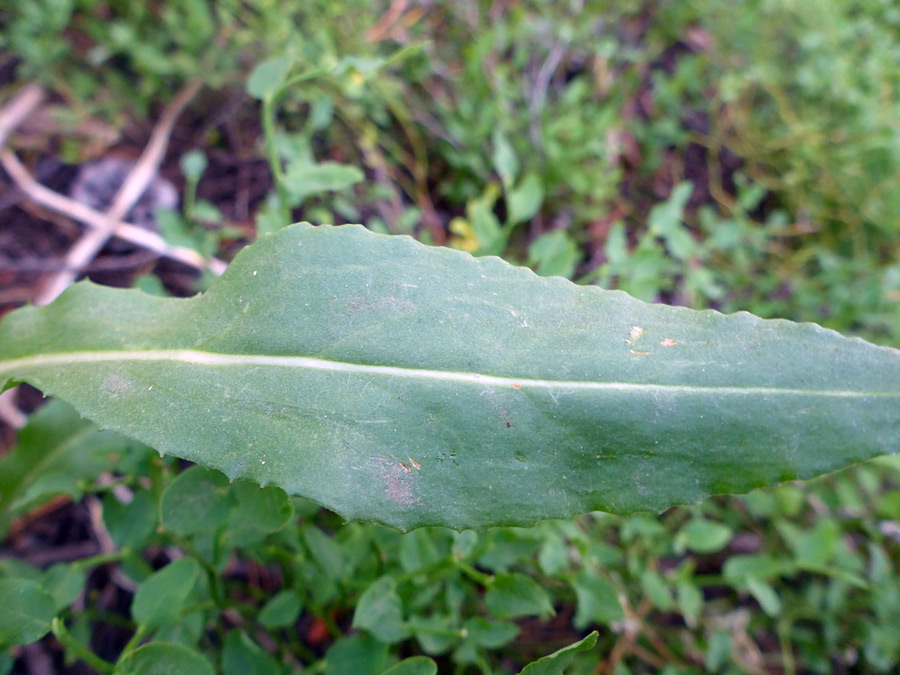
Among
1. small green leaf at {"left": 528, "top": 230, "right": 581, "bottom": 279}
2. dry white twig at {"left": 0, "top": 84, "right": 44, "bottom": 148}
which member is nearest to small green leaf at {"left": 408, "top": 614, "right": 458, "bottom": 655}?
small green leaf at {"left": 528, "top": 230, "right": 581, "bottom": 279}

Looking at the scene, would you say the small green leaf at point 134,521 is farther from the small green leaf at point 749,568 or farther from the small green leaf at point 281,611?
the small green leaf at point 749,568

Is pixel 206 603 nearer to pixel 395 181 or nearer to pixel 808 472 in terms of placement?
pixel 808 472

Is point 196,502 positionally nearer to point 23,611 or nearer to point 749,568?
point 23,611

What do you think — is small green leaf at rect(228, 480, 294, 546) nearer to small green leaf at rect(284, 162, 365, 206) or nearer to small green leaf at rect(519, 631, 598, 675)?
small green leaf at rect(519, 631, 598, 675)

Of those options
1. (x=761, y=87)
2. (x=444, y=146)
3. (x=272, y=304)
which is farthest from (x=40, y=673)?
(x=761, y=87)

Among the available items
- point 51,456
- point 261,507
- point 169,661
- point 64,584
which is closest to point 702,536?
point 261,507

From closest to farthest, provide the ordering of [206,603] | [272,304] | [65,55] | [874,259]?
1. [272,304]
2. [206,603]
3. [65,55]
4. [874,259]

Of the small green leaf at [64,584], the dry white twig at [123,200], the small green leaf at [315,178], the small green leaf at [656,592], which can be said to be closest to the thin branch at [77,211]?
the dry white twig at [123,200]
